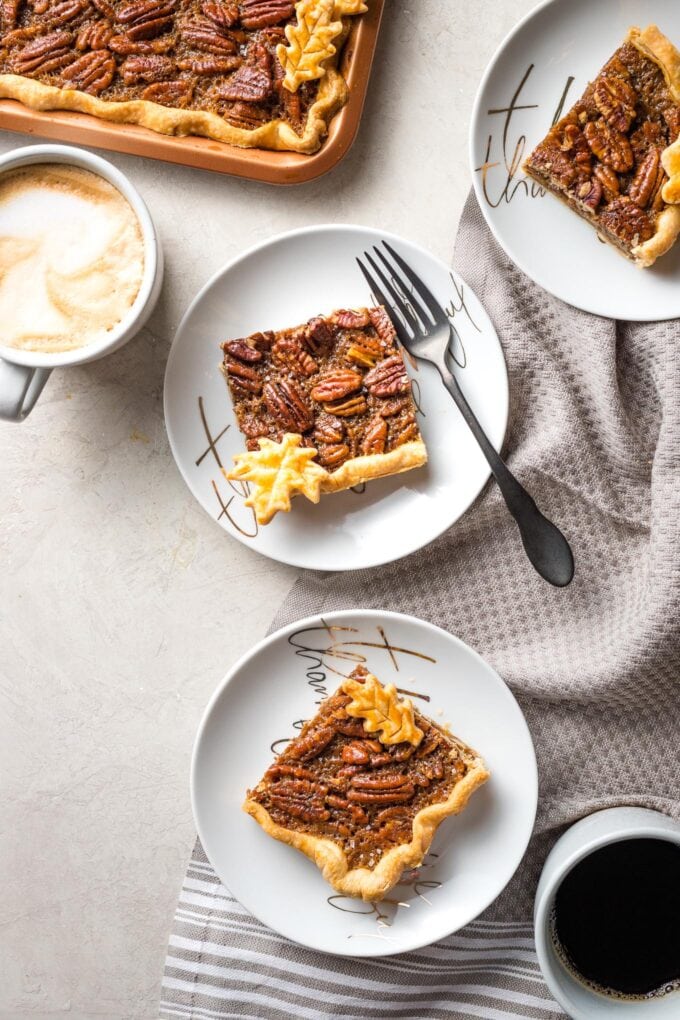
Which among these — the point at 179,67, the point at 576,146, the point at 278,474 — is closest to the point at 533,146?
the point at 576,146

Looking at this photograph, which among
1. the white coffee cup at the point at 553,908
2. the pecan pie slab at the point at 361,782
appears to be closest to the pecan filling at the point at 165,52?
the pecan pie slab at the point at 361,782

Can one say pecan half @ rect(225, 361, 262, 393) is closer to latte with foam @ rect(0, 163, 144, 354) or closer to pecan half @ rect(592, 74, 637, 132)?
latte with foam @ rect(0, 163, 144, 354)

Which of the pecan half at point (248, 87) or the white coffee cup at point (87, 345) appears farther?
the pecan half at point (248, 87)

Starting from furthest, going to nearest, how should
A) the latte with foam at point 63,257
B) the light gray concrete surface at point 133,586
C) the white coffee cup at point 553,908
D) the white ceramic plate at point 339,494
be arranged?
the light gray concrete surface at point 133,586
the white ceramic plate at point 339,494
the latte with foam at point 63,257
the white coffee cup at point 553,908

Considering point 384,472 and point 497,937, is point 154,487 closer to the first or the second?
point 384,472

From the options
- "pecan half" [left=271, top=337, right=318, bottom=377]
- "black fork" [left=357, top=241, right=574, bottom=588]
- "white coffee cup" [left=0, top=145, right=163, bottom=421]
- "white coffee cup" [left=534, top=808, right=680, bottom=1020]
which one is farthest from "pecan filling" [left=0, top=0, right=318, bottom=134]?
"white coffee cup" [left=534, top=808, right=680, bottom=1020]

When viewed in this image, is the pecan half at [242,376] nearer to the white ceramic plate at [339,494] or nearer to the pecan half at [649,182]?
the white ceramic plate at [339,494]

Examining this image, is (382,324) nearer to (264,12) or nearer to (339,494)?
(339,494)
